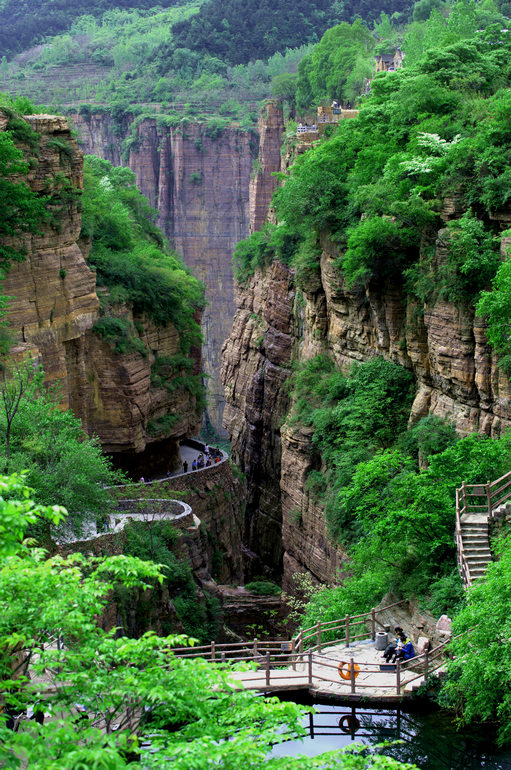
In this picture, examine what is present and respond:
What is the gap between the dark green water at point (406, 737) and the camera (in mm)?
20422

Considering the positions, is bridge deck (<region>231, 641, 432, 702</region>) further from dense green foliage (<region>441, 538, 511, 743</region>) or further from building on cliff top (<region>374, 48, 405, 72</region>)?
building on cliff top (<region>374, 48, 405, 72</region>)

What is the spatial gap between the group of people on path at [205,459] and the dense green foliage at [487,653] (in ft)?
92.9

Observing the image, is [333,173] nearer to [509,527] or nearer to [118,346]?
[118,346]

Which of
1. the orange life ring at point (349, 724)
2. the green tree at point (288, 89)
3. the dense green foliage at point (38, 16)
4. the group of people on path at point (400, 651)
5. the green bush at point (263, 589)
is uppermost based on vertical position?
the dense green foliage at point (38, 16)

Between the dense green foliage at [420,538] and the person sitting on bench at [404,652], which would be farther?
the dense green foliage at [420,538]

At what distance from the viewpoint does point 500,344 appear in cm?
2944

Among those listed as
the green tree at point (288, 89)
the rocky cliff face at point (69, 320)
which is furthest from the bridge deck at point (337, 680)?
the green tree at point (288, 89)

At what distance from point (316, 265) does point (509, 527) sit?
2267cm

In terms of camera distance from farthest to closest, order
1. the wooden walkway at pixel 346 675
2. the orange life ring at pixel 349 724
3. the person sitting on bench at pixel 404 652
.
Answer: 1. the person sitting on bench at pixel 404 652
2. the wooden walkway at pixel 346 675
3. the orange life ring at pixel 349 724

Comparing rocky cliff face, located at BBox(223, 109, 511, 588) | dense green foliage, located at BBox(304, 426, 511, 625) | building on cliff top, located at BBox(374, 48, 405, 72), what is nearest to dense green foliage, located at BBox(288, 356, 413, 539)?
rocky cliff face, located at BBox(223, 109, 511, 588)

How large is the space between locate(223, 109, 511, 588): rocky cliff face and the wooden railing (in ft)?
12.8

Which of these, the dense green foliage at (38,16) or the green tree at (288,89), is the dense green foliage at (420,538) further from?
the dense green foliage at (38,16)

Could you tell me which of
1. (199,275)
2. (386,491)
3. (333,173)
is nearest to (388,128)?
(333,173)

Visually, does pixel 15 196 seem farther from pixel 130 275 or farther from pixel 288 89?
pixel 288 89
